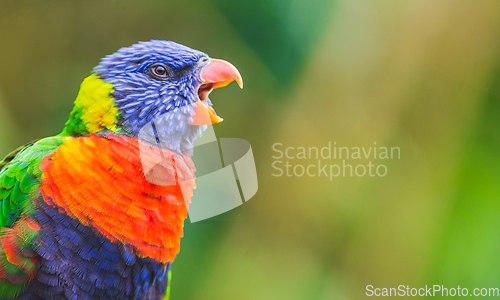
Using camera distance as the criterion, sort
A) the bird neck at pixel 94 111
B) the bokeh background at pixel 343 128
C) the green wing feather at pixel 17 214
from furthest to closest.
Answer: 1. the bokeh background at pixel 343 128
2. the bird neck at pixel 94 111
3. the green wing feather at pixel 17 214

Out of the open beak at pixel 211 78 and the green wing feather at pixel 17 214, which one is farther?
the open beak at pixel 211 78

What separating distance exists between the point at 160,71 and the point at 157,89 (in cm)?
7

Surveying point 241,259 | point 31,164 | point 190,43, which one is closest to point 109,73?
point 31,164

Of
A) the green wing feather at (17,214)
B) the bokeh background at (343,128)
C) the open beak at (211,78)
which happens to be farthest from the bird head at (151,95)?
the bokeh background at (343,128)

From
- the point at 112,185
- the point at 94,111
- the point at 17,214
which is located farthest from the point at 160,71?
the point at 17,214

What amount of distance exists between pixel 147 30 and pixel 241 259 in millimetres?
1293

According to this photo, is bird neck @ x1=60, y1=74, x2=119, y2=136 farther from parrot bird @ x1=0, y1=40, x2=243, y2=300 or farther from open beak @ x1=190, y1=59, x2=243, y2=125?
open beak @ x1=190, y1=59, x2=243, y2=125

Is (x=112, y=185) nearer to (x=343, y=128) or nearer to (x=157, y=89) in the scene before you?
(x=157, y=89)

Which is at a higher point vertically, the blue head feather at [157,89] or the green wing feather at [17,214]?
the blue head feather at [157,89]

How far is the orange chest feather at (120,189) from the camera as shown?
2.87 ft

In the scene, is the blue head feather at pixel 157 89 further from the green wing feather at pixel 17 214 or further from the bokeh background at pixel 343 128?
the bokeh background at pixel 343 128

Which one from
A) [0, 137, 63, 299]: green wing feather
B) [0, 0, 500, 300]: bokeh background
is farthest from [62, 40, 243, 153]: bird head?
[0, 0, 500, 300]: bokeh background

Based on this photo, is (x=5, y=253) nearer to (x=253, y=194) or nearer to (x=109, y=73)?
(x=109, y=73)

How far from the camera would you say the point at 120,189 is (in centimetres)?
90
